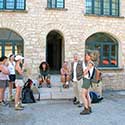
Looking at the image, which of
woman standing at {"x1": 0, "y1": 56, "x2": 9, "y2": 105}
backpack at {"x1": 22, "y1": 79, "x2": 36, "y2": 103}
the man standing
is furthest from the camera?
backpack at {"x1": 22, "y1": 79, "x2": 36, "y2": 103}

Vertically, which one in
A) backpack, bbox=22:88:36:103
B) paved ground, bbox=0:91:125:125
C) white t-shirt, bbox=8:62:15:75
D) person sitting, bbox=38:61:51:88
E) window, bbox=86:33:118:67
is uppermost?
window, bbox=86:33:118:67

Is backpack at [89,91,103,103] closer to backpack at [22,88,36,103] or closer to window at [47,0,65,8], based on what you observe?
backpack at [22,88,36,103]

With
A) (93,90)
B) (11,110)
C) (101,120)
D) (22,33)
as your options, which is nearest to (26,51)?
(22,33)

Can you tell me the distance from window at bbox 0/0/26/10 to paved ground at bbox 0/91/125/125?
614 cm

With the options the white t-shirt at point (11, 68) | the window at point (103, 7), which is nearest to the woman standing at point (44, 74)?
the white t-shirt at point (11, 68)

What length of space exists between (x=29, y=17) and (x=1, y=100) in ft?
19.5

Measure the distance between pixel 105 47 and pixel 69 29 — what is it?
2.77 m

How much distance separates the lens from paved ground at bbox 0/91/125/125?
9.18 m

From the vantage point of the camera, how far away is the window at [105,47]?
715 inches

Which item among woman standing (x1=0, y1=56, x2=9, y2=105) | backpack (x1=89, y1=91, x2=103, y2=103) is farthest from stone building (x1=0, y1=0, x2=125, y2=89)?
woman standing (x1=0, y1=56, x2=9, y2=105)

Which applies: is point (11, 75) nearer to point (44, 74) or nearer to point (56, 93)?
point (56, 93)

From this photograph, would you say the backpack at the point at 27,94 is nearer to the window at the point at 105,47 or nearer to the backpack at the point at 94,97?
the backpack at the point at 94,97

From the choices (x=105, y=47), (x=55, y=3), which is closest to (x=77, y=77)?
(x=55, y=3)

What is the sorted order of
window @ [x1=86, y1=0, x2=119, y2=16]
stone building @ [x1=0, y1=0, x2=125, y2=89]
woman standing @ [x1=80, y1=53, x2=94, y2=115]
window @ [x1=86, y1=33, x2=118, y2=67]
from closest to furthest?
1. woman standing @ [x1=80, y1=53, x2=94, y2=115]
2. stone building @ [x1=0, y1=0, x2=125, y2=89]
3. window @ [x1=86, y1=0, x2=119, y2=16]
4. window @ [x1=86, y1=33, x2=118, y2=67]
